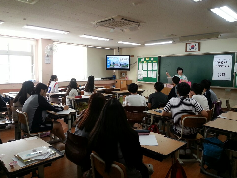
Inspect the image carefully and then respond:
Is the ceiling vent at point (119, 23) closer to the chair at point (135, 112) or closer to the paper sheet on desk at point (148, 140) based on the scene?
the chair at point (135, 112)

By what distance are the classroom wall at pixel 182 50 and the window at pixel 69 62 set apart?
90.4 inches

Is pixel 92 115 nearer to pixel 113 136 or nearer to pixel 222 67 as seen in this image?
pixel 113 136

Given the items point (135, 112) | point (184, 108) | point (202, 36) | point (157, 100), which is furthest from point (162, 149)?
point (202, 36)

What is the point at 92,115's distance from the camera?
1961mm

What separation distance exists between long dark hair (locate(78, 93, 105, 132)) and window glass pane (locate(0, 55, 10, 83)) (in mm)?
6032

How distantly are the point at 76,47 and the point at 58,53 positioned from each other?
3.14 feet

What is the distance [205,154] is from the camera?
108 inches

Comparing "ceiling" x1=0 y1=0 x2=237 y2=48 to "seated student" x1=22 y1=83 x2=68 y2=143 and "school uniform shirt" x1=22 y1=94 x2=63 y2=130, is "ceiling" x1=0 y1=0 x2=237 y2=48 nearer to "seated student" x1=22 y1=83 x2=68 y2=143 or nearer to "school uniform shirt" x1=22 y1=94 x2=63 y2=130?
"seated student" x1=22 y1=83 x2=68 y2=143

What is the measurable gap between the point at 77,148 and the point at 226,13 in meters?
3.69

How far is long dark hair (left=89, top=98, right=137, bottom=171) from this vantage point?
1.42 meters

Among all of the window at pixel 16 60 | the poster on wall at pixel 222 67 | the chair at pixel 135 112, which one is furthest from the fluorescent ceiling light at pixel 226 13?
the window at pixel 16 60

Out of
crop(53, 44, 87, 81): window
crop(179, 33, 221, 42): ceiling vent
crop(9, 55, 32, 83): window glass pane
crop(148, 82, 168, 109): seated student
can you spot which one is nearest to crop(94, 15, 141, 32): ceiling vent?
crop(148, 82, 168, 109): seated student

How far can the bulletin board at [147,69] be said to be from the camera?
8469mm

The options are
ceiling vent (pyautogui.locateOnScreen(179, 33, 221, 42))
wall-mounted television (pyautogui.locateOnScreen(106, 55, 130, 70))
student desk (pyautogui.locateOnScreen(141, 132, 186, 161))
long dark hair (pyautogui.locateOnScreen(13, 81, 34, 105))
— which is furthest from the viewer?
wall-mounted television (pyautogui.locateOnScreen(106, 55, 130, 70))
